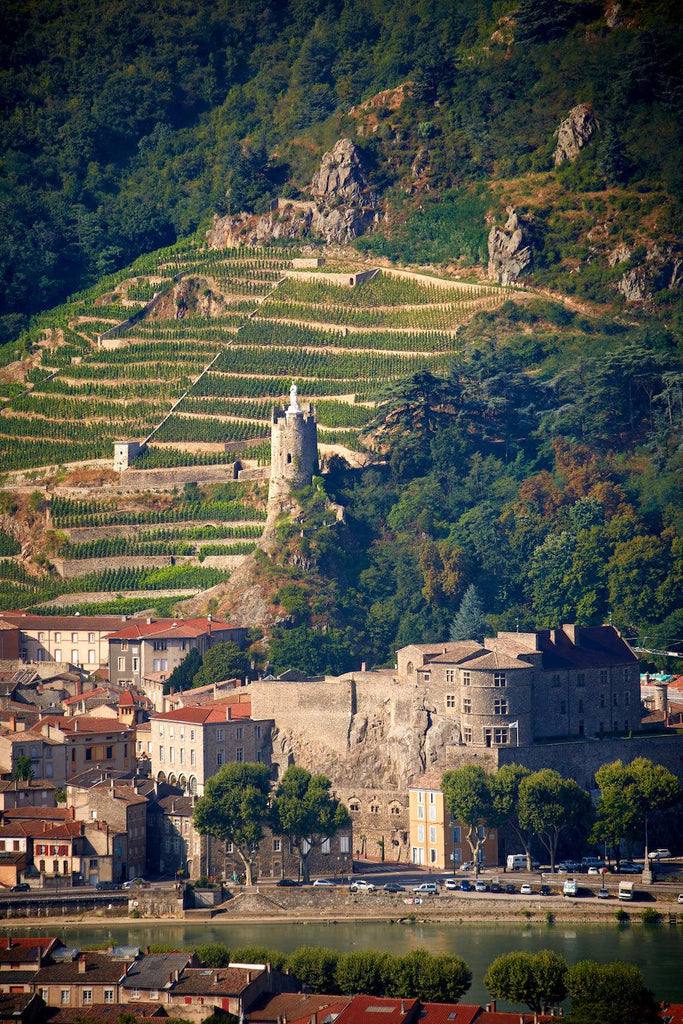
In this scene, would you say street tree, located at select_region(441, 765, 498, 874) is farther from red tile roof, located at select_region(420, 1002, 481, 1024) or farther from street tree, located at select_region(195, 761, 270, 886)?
red tile roof, located at select_region(420, 1002, 481, 1024)

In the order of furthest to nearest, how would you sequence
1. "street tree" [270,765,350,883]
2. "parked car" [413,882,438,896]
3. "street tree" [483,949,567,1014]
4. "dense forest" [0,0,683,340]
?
"dense forest" [0,0,683,340] → "street tree" [270,765,350,883] → "parked car" [413,882,438,896] → "street tree" [483,949,567,1014]

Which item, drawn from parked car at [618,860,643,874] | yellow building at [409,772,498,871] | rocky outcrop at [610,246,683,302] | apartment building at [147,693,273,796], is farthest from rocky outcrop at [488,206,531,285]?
parked car at [618,860,643,874]

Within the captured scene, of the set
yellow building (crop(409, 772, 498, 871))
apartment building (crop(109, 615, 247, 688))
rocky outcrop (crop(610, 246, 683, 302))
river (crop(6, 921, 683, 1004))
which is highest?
rocky outcrop (crop(610, 246, 683, 302))

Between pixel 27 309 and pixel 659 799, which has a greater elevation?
pixel 27 309

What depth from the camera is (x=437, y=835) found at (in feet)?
323

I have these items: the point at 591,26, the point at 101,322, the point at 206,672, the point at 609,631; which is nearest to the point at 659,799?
the point at 609,631

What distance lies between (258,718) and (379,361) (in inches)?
1305

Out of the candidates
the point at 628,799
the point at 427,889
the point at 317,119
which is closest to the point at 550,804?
the point at 628,799

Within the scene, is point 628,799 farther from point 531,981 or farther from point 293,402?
point 293,402

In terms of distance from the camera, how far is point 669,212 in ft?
457

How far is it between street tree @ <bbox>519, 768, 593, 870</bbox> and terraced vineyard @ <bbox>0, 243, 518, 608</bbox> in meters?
26.6

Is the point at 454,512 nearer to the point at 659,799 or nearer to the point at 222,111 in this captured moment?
the point at 659,799

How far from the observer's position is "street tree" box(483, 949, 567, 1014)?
75.3 meters

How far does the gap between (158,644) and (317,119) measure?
50771 mm
